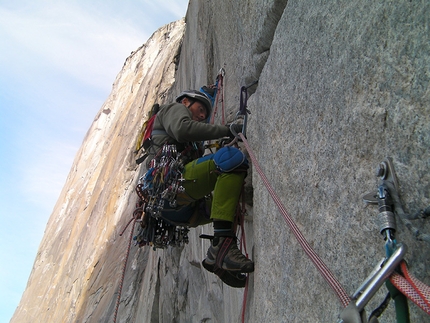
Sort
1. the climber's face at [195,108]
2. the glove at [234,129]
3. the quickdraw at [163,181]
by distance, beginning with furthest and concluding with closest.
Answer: the climber's face at [195,108], the glove at [234,129], the quickdraw at [163,181]

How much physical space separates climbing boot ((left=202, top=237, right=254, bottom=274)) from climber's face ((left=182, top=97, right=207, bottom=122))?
1.28 metres

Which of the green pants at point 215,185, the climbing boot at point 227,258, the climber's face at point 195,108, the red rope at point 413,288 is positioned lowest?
the red rope at point 413,288

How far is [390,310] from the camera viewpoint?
124 cm

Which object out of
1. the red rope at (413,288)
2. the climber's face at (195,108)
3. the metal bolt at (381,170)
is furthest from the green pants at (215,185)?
the red rope at (413,288)

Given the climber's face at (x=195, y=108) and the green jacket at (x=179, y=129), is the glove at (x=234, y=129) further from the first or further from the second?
the climber's face at (x=195, y=108)

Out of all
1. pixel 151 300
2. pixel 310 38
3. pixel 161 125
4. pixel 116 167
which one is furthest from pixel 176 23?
pixel 310 38

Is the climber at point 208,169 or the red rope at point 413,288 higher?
the climber at point 208,169

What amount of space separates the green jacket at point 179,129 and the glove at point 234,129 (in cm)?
3

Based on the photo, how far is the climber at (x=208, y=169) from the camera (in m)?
2.53

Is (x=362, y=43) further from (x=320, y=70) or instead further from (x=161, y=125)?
(x=161, y=125)

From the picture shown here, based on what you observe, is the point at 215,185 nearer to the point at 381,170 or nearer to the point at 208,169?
the point at 208,169

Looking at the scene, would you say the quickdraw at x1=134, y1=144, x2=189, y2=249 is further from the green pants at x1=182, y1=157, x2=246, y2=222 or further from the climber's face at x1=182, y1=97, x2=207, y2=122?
the climber's face at x1=182, y1=97, x2=207, y2=122

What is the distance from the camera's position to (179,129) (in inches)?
115

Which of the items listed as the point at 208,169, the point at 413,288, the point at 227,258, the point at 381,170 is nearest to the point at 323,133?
the point at 381,170
